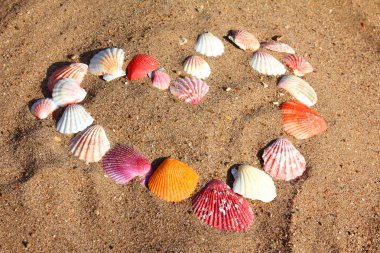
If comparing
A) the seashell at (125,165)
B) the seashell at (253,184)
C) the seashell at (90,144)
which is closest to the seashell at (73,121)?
the seashell at (90,144)

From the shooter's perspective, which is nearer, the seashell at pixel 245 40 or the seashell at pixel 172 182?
the seashell at pixel 172 182

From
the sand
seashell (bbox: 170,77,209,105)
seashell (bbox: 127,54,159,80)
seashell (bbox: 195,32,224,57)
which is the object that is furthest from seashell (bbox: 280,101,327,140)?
seashell (bbox: 127,54,159,80)

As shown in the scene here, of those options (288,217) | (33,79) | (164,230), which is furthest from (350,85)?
(33,79)

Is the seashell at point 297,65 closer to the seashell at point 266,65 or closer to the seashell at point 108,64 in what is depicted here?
the seashell at point 266,65

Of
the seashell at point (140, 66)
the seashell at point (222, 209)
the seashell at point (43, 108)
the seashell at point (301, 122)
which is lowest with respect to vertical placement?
the seashell at point (222, 209)

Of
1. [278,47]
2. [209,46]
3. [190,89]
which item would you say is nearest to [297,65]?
[278,47]

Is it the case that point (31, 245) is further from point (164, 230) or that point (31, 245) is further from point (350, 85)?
point (350, 85)

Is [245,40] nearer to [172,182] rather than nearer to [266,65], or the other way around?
[266,65]
